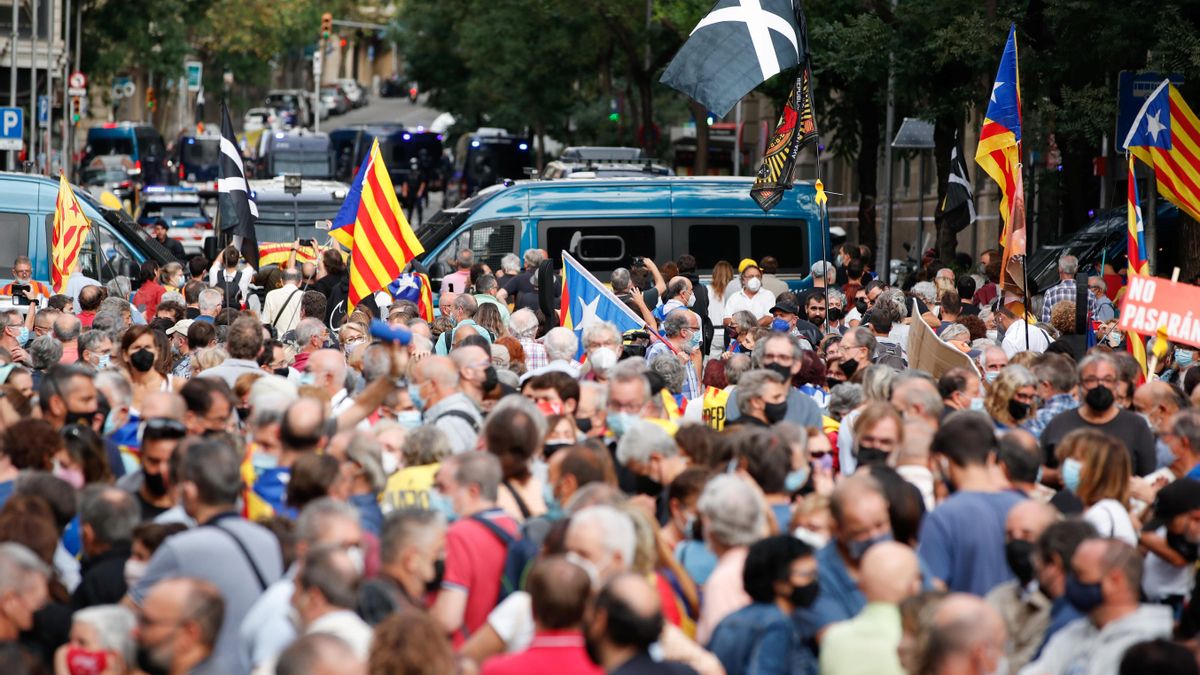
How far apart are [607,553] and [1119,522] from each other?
2.35 m

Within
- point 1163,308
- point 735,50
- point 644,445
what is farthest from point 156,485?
point 735,50

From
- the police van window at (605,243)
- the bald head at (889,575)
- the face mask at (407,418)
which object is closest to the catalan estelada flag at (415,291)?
the police van window at (605,243)

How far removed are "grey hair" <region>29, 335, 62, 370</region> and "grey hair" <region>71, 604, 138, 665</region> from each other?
5753 mm

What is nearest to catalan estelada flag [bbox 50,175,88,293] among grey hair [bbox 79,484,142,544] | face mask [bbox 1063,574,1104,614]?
grey hair [bbox 79,484,142,544]

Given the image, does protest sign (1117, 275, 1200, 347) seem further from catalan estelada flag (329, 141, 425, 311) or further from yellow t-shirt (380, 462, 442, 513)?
catalan estelada flag (329, 141, 425, 311)

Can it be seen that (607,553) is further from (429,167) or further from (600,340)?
(429,167)

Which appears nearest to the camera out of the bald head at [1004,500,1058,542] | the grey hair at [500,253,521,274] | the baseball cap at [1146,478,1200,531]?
the bald head at [1004,500,1058,542]

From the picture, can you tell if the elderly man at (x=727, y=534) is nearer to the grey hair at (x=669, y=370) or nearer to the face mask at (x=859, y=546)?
the face mask at (x=859, y=546)

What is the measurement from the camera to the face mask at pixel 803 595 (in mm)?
6312

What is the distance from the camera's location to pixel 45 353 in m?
11.5

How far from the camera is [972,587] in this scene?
7.09m

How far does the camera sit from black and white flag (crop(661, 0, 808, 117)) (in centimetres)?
1536

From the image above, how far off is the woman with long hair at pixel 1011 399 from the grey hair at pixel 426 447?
3.05 metres

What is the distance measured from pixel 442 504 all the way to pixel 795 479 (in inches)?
53.6
